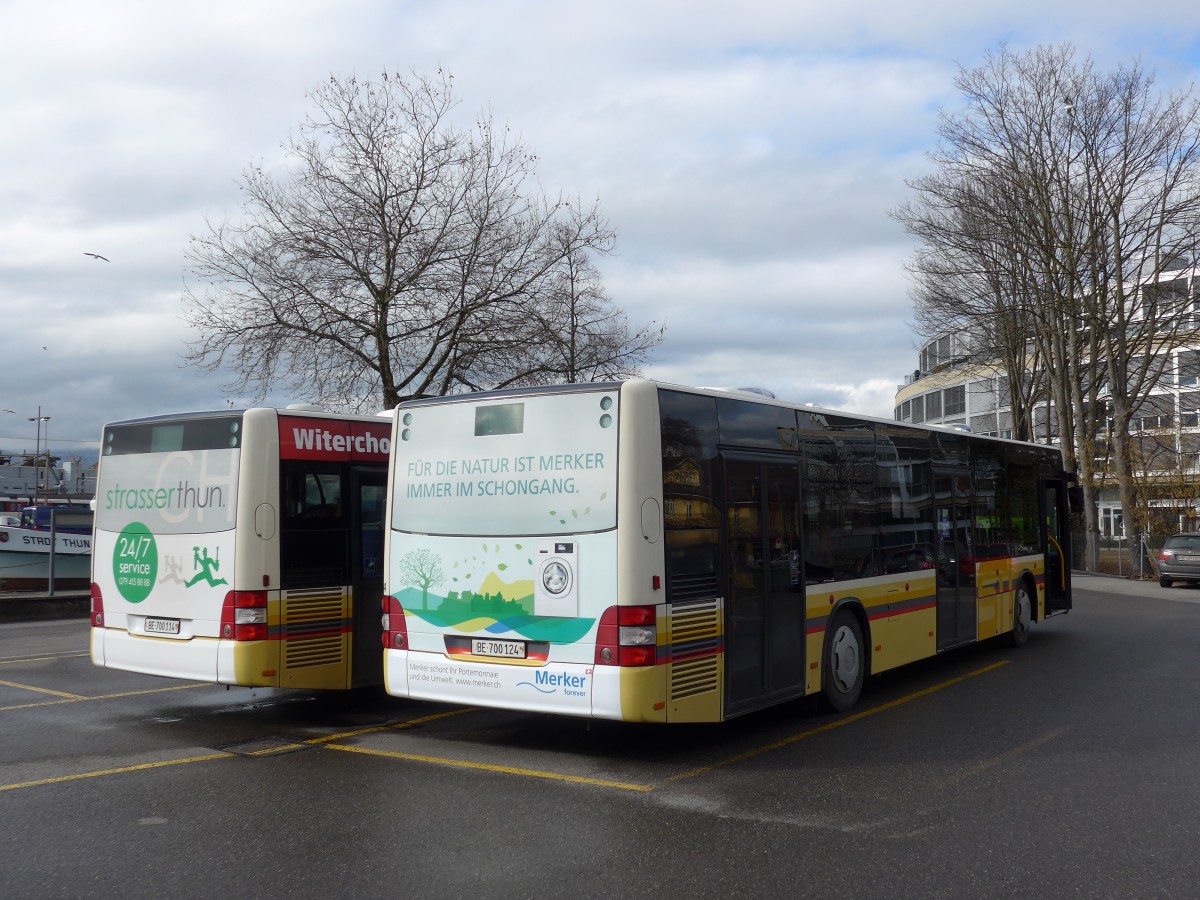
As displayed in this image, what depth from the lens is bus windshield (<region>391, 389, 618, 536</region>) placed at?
314 inches

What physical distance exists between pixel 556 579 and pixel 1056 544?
1096 cm

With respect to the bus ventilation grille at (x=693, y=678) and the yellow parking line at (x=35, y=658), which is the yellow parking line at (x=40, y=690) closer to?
the yellow parking line at (x=35, y=658)

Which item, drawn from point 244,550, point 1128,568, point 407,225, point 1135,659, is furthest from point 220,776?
point 1128,568

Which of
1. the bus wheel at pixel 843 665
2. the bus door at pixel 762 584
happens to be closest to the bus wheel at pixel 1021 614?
the bus wheel at pixel 843 665

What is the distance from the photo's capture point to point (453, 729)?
31.2 feet

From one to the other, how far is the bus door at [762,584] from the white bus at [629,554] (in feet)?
0.06

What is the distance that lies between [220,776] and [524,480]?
9.31ft

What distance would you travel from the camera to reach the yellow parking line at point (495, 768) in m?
7.43

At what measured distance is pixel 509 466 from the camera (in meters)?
8.41

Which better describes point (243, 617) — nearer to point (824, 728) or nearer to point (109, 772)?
point (109, 772)

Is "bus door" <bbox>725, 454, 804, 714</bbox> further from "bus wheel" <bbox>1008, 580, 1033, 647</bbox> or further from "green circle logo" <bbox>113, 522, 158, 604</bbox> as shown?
"bus wheel" <bbox>1008, 580, 1033, 647</bbox>

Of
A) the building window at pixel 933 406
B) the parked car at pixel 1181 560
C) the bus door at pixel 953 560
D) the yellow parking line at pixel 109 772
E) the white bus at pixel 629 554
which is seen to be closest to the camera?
the yellow parking line at pixel 109 772

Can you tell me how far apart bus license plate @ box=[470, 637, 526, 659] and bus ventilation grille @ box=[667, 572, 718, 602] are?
3.81 feet

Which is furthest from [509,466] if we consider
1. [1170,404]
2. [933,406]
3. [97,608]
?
[933,406]
